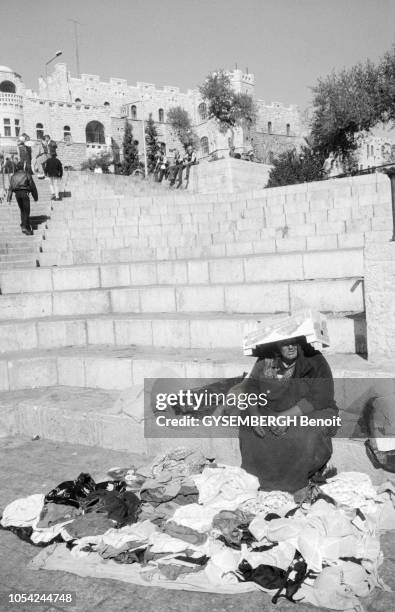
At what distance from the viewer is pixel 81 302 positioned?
27.8 ft

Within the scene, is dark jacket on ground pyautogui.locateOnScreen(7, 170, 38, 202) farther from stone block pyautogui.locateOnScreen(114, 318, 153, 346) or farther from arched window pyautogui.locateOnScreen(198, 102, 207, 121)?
arched window pyautogui.locateOnScreen(198, 102, 207, 121)

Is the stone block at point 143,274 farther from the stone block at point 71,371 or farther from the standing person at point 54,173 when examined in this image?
the standing person at point 54,173

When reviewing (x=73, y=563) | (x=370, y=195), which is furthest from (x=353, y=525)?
(x=370, y=195)

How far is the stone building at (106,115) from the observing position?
64.6m

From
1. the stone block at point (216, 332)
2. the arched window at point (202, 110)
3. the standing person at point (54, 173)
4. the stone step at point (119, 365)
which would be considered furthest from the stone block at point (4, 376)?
the arched window at point (202, 110)

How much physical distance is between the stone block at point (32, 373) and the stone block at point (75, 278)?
2749 mm

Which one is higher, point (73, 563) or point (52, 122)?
point (52, 122)

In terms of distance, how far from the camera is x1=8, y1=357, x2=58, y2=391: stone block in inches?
270

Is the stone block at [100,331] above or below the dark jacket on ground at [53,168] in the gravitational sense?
below

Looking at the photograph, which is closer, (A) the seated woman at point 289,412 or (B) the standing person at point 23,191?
(A) the seated woman at point 289,412

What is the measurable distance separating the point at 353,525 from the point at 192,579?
1044 millimetres

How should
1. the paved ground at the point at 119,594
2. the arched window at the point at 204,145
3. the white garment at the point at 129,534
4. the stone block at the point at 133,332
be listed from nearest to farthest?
1. the paved ground at the point at 119,594
2. the white garment at the point at 129,534
3. the stone block at the point at 133,332
4. the arched window at the point at 204,145

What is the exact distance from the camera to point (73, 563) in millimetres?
3508

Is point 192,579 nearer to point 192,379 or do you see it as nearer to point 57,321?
point 192,379
